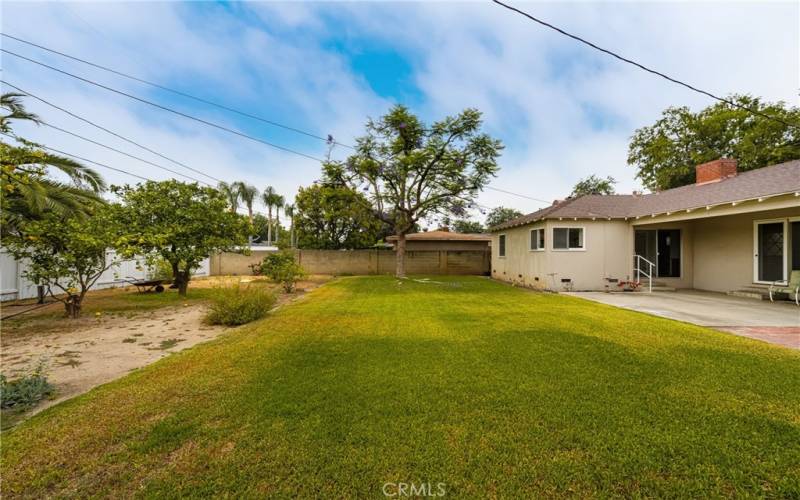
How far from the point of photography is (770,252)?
32.1ft

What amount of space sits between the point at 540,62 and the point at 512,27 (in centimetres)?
429

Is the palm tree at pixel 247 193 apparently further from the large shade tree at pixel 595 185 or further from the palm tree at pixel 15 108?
the large shade tree at pixel 595 185

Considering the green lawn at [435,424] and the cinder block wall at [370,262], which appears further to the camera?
the cinder block wall at [370,262]

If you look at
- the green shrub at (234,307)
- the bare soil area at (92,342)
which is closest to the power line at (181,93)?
the bare soil area at (92,342)

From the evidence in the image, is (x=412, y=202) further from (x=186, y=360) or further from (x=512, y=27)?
(x=186, y=360)

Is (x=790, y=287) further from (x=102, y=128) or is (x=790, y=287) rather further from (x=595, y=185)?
(x=595, y=185)

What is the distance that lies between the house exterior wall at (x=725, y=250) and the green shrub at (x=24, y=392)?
51.9 feet

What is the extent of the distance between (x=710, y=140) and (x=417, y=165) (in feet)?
75.3

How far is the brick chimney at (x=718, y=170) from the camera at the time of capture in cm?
1234

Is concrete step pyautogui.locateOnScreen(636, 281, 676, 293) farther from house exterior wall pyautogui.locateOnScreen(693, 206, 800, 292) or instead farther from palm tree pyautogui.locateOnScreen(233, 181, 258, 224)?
palm tree pyautogui.locateOnScreen(233, 181, 258, 224)

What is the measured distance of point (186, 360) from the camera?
15.0ft

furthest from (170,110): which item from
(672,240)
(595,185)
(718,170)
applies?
(595,185)

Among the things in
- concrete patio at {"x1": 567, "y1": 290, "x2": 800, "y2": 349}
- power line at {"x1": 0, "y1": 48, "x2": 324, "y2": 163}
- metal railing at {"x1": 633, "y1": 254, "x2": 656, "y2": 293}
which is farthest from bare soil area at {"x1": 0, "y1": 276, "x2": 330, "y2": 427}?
metal railing at {"x1": 633, "y1": 254, "x2": 656, "y2": 293}

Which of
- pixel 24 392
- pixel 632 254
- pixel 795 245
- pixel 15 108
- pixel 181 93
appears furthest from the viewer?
pixel 181 93
